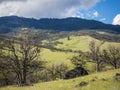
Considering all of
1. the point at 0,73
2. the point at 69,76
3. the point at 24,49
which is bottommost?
the point at 0,73

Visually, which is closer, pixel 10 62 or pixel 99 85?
pixel 99 85

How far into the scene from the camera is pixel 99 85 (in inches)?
1037

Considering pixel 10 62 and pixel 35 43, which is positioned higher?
pixel 35 43

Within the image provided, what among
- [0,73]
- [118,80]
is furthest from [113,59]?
[118,80]

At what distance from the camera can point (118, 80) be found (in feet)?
91.4

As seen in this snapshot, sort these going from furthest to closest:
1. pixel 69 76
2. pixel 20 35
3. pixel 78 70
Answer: pixel 20 35 < pixel 78 70 < pixel 69 76

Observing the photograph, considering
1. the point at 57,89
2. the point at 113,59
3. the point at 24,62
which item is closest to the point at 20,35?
the point at 24,62

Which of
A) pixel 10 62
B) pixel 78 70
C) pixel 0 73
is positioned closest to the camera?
pixel 78 70

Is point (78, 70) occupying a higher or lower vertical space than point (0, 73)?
higher

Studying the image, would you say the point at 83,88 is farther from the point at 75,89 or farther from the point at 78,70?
the point at 78,70

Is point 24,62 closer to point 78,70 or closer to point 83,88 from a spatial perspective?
point 78,70

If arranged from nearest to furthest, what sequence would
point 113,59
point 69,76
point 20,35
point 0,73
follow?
point 69,76 < point 20,35 < point 0,73 < point 113,59

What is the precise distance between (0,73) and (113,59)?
54121 mm

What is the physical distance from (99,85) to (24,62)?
28995 millimetres
